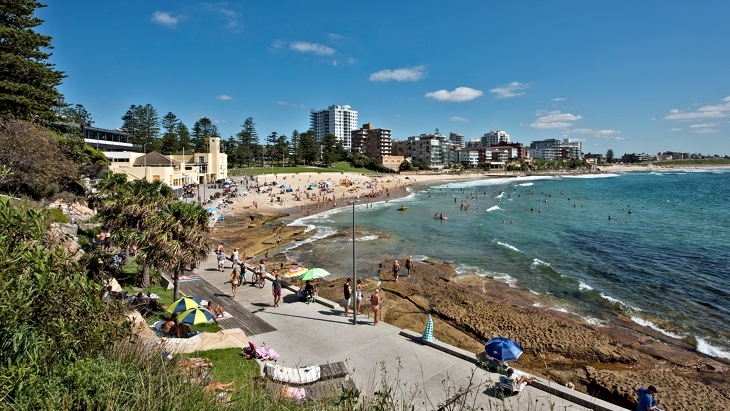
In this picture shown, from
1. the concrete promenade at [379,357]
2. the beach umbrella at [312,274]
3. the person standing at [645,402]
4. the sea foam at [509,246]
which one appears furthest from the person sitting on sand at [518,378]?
the sea foam at [509,246]

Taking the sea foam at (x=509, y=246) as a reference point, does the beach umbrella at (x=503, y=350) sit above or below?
above

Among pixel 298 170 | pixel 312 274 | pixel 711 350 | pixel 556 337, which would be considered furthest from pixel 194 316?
pixel 298 170

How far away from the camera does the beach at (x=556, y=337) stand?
11758mm

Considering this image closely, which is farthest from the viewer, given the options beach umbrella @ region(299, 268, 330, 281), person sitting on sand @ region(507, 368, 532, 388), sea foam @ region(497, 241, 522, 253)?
sea foam @ region(497, 241, 522, 253)

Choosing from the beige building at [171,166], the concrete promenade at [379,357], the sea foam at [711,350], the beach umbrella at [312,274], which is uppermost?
the beige building at [171,166]

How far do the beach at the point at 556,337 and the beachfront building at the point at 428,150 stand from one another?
141 meters

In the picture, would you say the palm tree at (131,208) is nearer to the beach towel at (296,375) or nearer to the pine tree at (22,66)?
the beach towel at (296,375)

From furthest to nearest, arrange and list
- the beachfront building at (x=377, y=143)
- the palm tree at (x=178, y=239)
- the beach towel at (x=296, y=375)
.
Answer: the beachfront building at (x=377, y=143), the palm tree at (x=178, y=239), the beach towel at (x=296, y=375)

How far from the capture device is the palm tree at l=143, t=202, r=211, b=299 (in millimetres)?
13070

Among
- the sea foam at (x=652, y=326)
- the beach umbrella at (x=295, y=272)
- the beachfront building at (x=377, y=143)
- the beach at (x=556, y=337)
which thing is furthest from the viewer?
the beachfront building at (x=377, y=143)

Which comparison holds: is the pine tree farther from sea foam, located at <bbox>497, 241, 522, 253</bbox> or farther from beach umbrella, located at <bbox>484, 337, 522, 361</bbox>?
sea foam, located at <bbox>497, 241, 522, 253</bbox>

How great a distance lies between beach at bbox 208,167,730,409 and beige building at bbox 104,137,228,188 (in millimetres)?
23926

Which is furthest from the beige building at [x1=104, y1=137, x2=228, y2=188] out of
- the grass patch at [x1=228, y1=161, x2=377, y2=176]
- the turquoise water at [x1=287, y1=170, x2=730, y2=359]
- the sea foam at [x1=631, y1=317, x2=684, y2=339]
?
the sea foam at [x1=631, y1=317, x2=684, y2=339]

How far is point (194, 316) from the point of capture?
11672 millimetres
